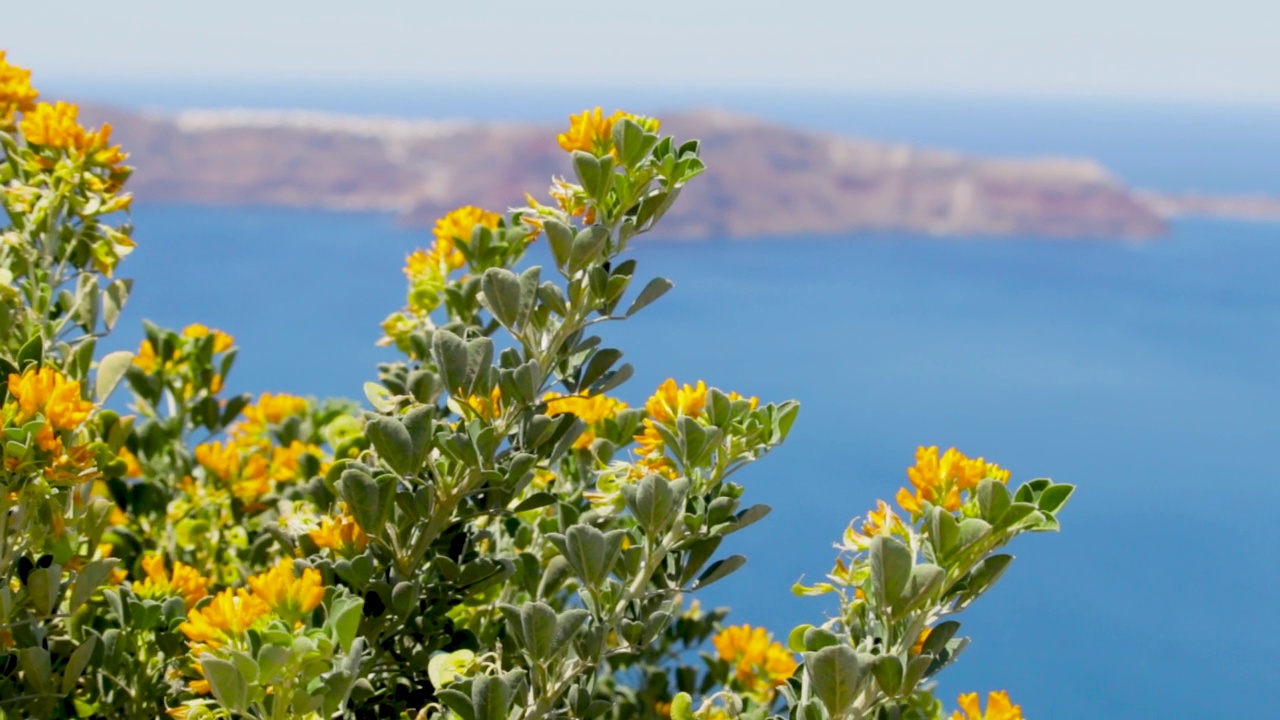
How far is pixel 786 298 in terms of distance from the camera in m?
11.7

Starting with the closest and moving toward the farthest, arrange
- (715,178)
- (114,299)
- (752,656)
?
(114,299) < (752,656) < (715,178)

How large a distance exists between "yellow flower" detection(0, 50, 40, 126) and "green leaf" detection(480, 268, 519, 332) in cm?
42

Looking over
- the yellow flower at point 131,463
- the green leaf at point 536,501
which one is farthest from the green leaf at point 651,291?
the yellow flower at point 131,463

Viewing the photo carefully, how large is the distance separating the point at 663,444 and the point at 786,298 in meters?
11.2

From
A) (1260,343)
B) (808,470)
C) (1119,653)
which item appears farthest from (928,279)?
(1119,653)

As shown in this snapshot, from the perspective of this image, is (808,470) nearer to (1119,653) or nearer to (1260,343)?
(1119,653)

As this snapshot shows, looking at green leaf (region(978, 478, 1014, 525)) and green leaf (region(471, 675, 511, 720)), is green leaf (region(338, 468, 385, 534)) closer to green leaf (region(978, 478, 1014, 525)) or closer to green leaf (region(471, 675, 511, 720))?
green leaf (region(471, 675, 511, 720))

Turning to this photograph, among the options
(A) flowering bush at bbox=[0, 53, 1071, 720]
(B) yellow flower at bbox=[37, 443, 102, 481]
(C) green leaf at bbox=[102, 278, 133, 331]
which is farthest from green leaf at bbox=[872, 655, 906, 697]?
(C) green leaf at bbox=[102, 278, 133, 331]

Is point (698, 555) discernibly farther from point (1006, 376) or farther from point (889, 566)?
point (1006, 376)

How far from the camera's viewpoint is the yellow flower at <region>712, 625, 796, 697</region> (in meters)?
0.91

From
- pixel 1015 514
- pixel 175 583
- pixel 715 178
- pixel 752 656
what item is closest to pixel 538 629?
pixel 1015 514

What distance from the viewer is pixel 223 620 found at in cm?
49

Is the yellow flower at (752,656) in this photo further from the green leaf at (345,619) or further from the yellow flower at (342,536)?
the green leaf at (345,619)

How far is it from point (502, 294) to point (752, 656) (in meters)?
0.45
